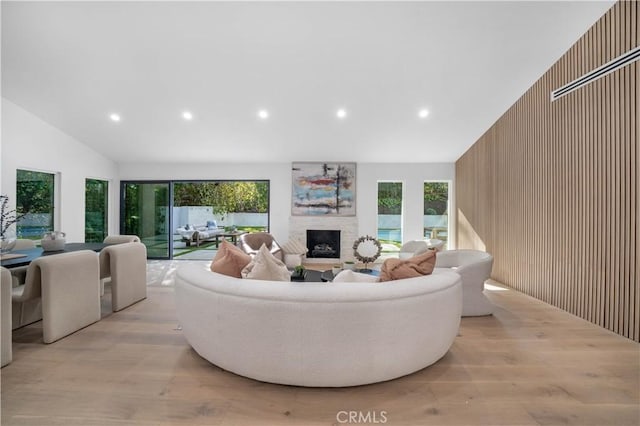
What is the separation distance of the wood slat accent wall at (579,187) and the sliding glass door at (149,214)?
7.25m

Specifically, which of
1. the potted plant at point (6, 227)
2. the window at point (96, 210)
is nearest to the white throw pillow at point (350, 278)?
the potted plant at point (6, 227)

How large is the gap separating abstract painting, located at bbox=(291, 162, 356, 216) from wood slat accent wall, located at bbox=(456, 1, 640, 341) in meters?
2.96

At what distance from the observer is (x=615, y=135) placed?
9.12ft

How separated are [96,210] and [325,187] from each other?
5308 mm

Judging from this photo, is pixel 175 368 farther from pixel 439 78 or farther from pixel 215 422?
pixel 439 78

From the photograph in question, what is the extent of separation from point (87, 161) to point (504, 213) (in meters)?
8.35

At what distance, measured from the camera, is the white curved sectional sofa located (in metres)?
1.71

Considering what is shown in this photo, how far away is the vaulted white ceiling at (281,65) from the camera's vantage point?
2.98m

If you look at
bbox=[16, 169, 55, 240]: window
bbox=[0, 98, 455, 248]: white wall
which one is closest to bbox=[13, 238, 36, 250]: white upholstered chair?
bbox=[16, 169, 55, 240]: window

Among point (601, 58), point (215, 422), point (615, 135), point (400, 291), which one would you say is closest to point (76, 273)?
point (215, 422)

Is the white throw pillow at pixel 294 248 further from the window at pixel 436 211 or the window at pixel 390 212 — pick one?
the window at pixel 436 211

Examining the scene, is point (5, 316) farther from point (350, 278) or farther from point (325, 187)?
point (325, 187)

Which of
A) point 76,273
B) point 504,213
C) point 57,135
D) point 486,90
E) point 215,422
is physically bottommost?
point 215,422

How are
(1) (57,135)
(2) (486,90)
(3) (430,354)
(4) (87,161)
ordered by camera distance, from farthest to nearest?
(4) (87,161) → (1) (57,135) → (2) (486,90) → (3) (430,354)
